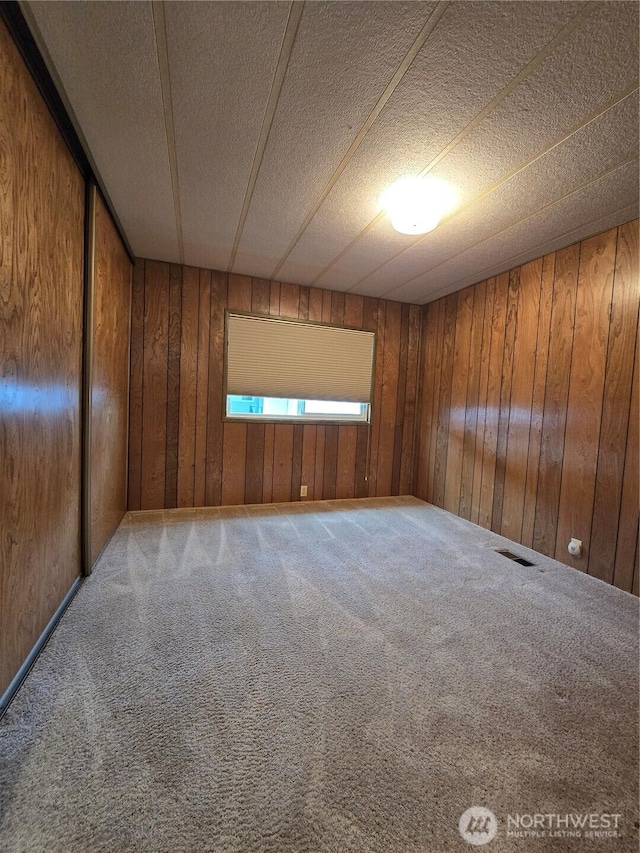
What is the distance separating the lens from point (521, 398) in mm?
2730

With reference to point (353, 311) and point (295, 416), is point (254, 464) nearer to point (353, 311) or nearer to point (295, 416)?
point (295, 416)

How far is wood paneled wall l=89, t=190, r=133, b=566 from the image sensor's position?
199 cm

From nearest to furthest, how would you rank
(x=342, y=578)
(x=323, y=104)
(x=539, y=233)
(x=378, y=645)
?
(x=323, y=104), (x=378, y=645), (x=342, y=578), (x=539, y=233)

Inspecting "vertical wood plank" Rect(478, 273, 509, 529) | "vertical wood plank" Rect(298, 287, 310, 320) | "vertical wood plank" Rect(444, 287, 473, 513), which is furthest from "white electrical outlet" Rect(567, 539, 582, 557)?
"vertical wood plank" Rect(298, 287, 310, 320)

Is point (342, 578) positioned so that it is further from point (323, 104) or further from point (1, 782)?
point (323, 104)

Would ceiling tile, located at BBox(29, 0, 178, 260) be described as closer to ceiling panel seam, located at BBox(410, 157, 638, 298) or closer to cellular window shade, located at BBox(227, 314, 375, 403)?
cellular window shade, located at BBox(227, 314, 375, 403)

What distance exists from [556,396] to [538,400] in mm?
144

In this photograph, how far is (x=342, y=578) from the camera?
2055 millimetres

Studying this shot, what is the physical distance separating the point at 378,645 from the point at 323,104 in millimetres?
2251

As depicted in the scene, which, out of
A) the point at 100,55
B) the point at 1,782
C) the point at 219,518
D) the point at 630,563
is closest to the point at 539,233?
the point at 630,563

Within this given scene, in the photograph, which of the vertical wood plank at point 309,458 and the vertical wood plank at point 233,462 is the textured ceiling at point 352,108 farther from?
the vertical wood plank at point 309,458

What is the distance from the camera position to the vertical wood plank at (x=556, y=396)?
93.7 inches

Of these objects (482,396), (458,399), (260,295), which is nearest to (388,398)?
(458,399)

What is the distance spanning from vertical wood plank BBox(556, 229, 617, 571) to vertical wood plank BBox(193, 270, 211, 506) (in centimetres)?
298
